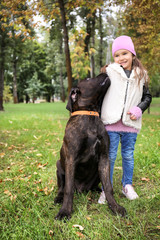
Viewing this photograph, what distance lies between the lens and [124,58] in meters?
2.64

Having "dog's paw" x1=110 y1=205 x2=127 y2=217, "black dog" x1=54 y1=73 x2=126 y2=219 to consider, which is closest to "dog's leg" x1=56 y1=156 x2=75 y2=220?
"black dog" x1=54 y1=73 x2=126 y2=219

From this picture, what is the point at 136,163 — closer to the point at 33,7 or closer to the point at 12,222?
the point at 12,222

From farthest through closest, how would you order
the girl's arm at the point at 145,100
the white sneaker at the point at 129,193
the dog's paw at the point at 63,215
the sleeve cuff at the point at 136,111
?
the white sneaker at the point at 129,193 → the girl's arm at the point at 145,100 → the sleeve cuff at the point at 136,111 → the dog's paw at the point at 63,215

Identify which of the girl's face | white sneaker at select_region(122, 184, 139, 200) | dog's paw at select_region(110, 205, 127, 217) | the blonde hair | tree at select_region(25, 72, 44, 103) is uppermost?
tree at select_region(25, 72, 44, 103)

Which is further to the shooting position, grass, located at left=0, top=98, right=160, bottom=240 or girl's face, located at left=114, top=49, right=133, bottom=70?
girl's face, located at left=114, top=49, right=133, bottom=70

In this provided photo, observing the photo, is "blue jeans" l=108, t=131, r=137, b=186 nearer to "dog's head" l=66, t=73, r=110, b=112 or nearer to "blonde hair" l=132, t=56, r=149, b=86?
"dog's head" l=66, t=73, r=110, b=112

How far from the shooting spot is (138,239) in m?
1.88

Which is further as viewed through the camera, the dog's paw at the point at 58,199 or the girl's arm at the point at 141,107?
the dog's paw at the point at 58,199

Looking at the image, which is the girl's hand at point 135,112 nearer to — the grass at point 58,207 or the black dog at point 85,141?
the black dog at point 85,141

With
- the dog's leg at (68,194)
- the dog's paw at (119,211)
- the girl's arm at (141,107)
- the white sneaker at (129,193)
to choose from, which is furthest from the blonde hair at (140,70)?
the dog's paw at (119,211)

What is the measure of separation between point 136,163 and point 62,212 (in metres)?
2.23

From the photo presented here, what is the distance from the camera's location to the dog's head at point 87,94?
2344 millimetres

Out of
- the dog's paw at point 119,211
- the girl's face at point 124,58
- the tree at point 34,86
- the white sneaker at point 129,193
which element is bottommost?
the white sneaker at point 129,193

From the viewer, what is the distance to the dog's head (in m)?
2.34
